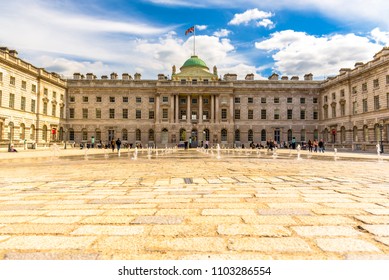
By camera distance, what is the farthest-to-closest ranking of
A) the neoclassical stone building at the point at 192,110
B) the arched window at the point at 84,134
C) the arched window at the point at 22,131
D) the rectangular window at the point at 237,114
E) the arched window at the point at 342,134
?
the rectangular window at the point at 237,114 < the arched window at the point at 84,134 < the neoclassical stone building at the point at 192,110 < the arched window at the point at 342,134 < the arched window at the point at 22,131

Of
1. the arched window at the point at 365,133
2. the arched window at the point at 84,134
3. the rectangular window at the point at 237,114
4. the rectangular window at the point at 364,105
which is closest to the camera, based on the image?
the arched window at the point at 365,133

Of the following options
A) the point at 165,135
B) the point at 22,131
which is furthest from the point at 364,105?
the point at 22,131

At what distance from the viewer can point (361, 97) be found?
136ft

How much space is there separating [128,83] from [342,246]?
185 ft

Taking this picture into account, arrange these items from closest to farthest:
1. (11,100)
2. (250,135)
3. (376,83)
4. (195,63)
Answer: (376,83), (11,100), (250,135), (195,63)

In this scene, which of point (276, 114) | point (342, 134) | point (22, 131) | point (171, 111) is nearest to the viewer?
point (22, 131)

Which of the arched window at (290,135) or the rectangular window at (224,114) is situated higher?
the rectangular window at (224,114)

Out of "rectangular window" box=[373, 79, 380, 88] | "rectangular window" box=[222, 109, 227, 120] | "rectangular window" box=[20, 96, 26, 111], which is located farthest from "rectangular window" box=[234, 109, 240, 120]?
"rectangular window" box=[20, 96, 26, 111]

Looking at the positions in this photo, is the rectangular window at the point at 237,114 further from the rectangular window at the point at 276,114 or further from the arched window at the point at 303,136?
the arched window at the point at 303,136

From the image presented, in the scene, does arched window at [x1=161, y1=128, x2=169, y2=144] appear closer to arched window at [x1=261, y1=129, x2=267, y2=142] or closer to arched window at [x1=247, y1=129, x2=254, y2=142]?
arched window at [x1=247, y1=129, x2=254, y2=142]

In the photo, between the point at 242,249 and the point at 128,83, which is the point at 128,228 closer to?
the point at 242,249

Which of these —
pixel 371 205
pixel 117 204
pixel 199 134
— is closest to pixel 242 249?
pixel 117 204

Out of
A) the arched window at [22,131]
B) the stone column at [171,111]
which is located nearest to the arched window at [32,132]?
the arched window at [22,131]

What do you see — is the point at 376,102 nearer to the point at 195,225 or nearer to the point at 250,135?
the point at 250,135
